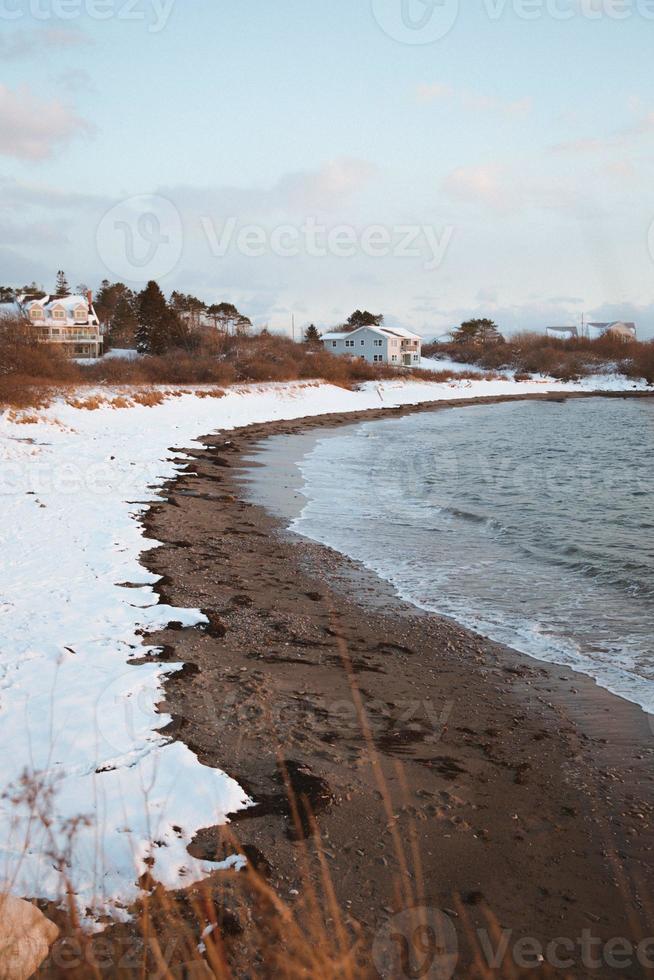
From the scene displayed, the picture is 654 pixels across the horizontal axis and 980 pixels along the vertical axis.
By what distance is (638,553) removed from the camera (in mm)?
12070

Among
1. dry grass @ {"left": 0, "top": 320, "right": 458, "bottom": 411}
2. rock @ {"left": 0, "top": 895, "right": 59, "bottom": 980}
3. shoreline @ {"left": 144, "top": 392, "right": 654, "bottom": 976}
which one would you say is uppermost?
dry grass @ {"left": 0, "top": 320, "right": 458, "bottom": 411}

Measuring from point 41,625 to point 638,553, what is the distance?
963 centimetres

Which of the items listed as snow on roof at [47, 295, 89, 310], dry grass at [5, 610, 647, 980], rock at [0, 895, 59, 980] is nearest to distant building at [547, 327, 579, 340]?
snow on roof at [47, 295, 89, 310]

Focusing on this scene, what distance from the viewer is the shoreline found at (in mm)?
3934

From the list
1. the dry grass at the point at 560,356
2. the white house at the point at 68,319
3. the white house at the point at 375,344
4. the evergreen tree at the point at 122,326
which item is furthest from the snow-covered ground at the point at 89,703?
the white house at the point at 375,344

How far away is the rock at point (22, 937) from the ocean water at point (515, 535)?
530 cm

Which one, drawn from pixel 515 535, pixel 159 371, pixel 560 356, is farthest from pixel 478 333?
pixel 515 535

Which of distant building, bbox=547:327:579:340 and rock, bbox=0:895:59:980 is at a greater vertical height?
distant building, bbox=547:327:579:340

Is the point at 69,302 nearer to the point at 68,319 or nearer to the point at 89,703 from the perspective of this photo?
the point at 68,319

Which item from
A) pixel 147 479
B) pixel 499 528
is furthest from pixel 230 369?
pixel 499 528

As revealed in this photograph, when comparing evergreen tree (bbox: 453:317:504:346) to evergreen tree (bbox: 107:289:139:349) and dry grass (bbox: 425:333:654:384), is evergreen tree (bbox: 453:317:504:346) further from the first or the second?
evergreen tree (bbox: 107:289:139:349)

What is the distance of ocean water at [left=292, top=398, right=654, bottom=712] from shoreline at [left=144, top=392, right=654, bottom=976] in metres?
0.81

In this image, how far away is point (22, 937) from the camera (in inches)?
118

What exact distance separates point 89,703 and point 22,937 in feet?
8.30
